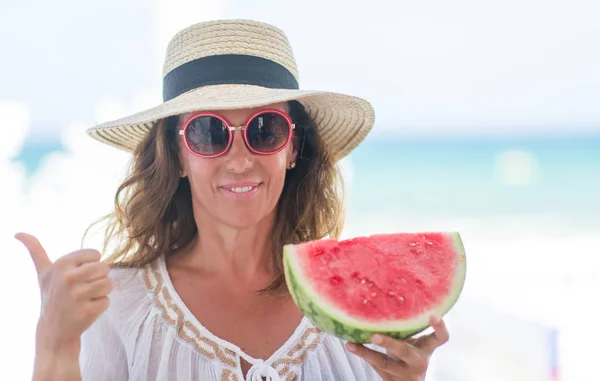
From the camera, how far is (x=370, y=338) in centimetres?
167

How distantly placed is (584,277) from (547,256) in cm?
202

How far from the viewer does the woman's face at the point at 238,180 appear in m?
2.11

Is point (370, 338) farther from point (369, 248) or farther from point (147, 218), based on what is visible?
point (147, 218)

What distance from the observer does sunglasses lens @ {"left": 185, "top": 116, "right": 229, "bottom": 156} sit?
2.09m

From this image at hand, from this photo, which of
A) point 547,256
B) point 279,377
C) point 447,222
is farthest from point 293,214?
point 447,222

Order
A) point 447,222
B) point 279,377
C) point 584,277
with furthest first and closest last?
point 447,222, point 584,277, point 279,377

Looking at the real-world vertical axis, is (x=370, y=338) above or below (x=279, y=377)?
above

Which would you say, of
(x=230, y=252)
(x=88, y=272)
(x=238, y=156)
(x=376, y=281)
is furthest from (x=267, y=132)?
(x=88, y=272)

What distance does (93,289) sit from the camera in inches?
64.0

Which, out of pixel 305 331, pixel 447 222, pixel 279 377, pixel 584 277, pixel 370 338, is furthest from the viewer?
pixel 447 222

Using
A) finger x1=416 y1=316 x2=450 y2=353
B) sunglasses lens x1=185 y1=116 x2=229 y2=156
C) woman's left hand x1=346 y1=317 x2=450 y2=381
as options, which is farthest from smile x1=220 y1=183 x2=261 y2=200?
finger x1=416 y1=316 x2=450 y2=353

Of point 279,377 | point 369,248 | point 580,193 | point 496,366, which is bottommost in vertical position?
point 580,193

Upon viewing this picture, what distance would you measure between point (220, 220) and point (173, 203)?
448 mm

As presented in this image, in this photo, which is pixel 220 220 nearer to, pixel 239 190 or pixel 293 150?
pixel 239 190
